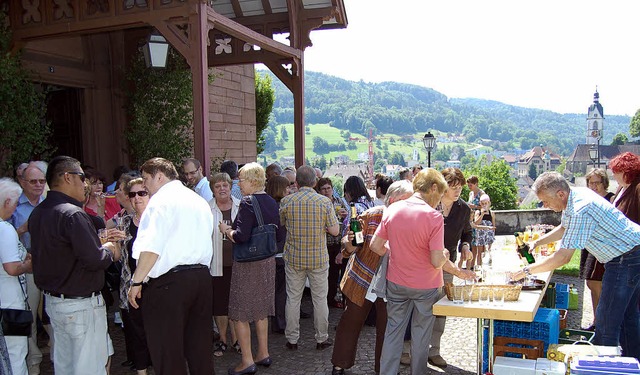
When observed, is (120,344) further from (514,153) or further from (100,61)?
(514,153)

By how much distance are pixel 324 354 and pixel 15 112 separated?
454cm

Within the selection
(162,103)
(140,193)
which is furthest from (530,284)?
(162,103)

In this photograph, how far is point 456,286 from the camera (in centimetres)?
385

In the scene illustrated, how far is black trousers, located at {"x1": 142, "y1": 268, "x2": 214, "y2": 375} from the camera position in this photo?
347cm

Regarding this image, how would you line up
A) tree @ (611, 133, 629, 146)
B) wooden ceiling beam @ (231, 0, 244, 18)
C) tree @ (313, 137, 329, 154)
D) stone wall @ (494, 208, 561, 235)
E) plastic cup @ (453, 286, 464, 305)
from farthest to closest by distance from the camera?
tree @ (611, 133, 629, 146) < tree @ (313, 137, 329, 154) < stone wall @ (494, 208, 561, 235) < wooden ceiling beam @ (231, 0, 244, 18) < plastic cup @ (453, 286, 464, 305)

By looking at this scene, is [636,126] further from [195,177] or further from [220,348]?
[220,348]

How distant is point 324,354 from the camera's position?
5.19 metres

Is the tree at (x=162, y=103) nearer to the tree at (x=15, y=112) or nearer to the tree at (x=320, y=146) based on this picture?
the tree at (x=15, y=112)

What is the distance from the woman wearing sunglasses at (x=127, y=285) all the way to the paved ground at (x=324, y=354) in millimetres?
609

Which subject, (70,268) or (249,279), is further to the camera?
(249,279)

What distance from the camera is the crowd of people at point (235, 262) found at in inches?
137

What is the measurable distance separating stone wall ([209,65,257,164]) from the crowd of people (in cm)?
611

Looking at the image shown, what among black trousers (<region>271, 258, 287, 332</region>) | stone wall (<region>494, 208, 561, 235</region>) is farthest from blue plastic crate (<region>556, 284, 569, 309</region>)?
stone wall (<region>494, 208, 561, 235</region>)

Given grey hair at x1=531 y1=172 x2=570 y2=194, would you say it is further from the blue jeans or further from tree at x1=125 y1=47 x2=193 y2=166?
tree at x1=125 y1=47 x2=193 y2=166
